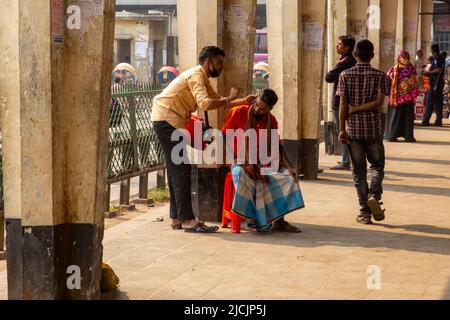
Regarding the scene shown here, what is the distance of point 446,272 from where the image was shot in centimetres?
757

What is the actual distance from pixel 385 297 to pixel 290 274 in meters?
0.96

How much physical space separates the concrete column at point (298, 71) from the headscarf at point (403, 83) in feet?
17.4

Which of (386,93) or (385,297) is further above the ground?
(386,93)

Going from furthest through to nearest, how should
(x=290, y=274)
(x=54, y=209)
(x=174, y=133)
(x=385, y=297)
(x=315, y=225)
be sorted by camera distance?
(x=315, y=225) → (x=174, y=133) → (x=290, y=274) → (x=385, y=297) → (x=54, y=209)

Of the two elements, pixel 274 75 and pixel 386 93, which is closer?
pixel 386 93

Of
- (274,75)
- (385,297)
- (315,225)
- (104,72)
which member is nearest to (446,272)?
(385,297)

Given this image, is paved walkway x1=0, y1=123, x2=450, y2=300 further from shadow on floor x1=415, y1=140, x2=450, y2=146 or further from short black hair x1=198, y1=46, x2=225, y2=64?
shadow on floor x1=415, y1=140, x2=450, y2=146

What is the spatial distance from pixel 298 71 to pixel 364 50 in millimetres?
3534

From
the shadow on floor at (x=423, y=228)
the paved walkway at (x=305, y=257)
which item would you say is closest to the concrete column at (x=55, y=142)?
the paved walkway at (x=305, y=257)

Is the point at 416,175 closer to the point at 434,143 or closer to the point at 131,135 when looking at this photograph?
the point at 131,135

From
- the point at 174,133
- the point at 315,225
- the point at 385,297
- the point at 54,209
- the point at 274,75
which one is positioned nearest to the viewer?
the point at 54,209

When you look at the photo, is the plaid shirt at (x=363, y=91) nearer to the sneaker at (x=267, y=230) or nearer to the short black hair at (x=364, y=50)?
the short black hair at (x=364, y=50)

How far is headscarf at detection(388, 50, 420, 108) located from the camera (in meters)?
18.3
